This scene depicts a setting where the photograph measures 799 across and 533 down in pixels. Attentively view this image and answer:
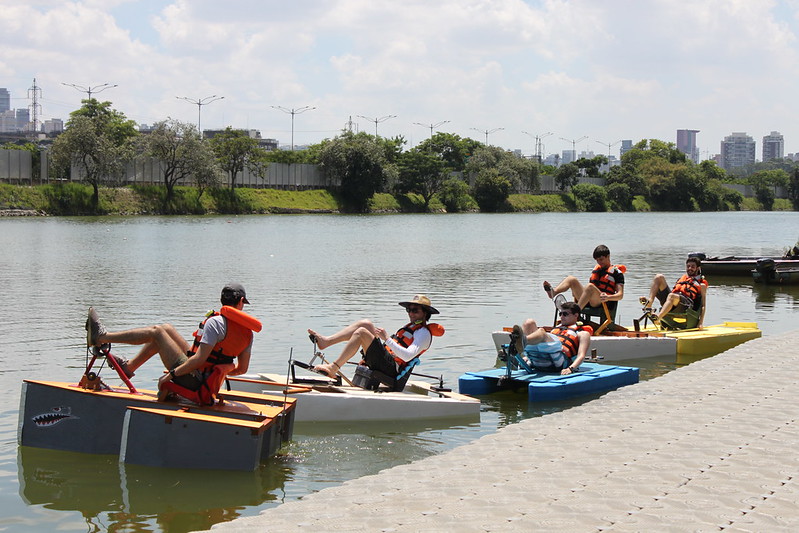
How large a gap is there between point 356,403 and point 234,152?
89.3 metres

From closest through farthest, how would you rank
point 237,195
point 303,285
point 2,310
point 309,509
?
point 309,509 < point 2,310 < point 303,285 < point 237,195

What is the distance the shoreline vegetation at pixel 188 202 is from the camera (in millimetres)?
78438

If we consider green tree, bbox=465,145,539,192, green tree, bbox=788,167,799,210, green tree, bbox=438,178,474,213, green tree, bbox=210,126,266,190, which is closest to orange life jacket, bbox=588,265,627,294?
green tree, bbox=210,126,266,190

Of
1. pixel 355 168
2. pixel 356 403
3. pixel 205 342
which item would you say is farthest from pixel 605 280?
pixel 355 168

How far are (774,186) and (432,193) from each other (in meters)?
101

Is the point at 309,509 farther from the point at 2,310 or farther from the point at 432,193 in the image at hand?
the point at 432,193

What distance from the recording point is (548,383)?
43.3 feet

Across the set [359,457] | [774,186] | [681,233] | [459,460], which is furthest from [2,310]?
[774,186]

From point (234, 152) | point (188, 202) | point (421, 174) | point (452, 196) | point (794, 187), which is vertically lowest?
point (188, 202)

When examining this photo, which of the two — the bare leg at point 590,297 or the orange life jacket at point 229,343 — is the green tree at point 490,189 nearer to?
the bare leg at point 590,297

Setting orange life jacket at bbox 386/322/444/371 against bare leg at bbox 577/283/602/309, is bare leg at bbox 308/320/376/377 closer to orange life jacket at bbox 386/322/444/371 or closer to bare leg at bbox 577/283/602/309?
orange life jacket at bbox 386/322/444/371

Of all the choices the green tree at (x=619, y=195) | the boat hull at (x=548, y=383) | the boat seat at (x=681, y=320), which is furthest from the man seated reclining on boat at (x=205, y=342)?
the green tree at (x=619, y=195)

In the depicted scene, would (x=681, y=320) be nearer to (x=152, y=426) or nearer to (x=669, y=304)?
(x=669, y=304)

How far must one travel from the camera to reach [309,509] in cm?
746
